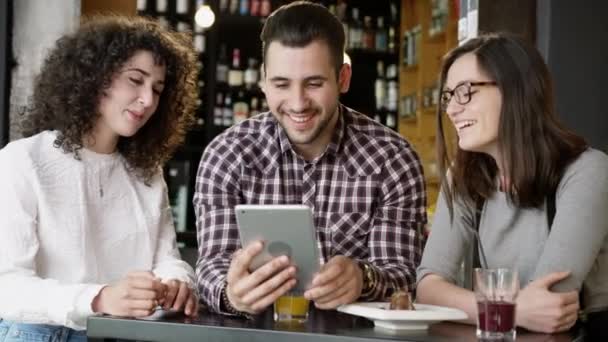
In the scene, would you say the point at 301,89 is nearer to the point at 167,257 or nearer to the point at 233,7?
the point at 167,257

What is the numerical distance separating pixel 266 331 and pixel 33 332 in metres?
0.85

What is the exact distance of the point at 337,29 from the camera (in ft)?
9.30

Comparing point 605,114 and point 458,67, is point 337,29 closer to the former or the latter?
point 458,67

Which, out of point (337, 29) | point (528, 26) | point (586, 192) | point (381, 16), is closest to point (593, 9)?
point (528, 26)

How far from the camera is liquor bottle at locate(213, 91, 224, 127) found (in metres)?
7.65

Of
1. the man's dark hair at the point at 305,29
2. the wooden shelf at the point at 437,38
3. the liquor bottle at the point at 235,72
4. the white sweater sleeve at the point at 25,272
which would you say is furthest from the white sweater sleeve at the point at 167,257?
the liquor bottle at the point at 235,72

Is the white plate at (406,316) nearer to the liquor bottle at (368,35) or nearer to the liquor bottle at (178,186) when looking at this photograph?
the liquor bottle at (178,186)

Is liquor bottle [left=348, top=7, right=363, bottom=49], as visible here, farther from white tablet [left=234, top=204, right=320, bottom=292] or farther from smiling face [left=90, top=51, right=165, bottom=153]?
white tablet [left=234, top=204, right=320, bottom=292]

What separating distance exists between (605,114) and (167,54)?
1.79 m

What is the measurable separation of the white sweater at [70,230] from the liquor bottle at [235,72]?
4824mm

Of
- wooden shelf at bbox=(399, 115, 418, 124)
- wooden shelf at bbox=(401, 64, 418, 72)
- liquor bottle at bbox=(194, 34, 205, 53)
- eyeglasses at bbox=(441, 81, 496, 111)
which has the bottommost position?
wooden shelf at bbox=(399, 115, 418, 124)

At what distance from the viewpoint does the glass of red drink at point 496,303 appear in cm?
194

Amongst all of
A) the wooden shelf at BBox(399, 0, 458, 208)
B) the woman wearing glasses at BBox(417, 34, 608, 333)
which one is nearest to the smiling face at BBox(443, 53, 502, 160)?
the woman wearing glasses at BBox(417, 34, 608, 333)

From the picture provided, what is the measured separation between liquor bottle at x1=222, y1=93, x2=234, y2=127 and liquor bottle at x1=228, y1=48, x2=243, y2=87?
0.11m
